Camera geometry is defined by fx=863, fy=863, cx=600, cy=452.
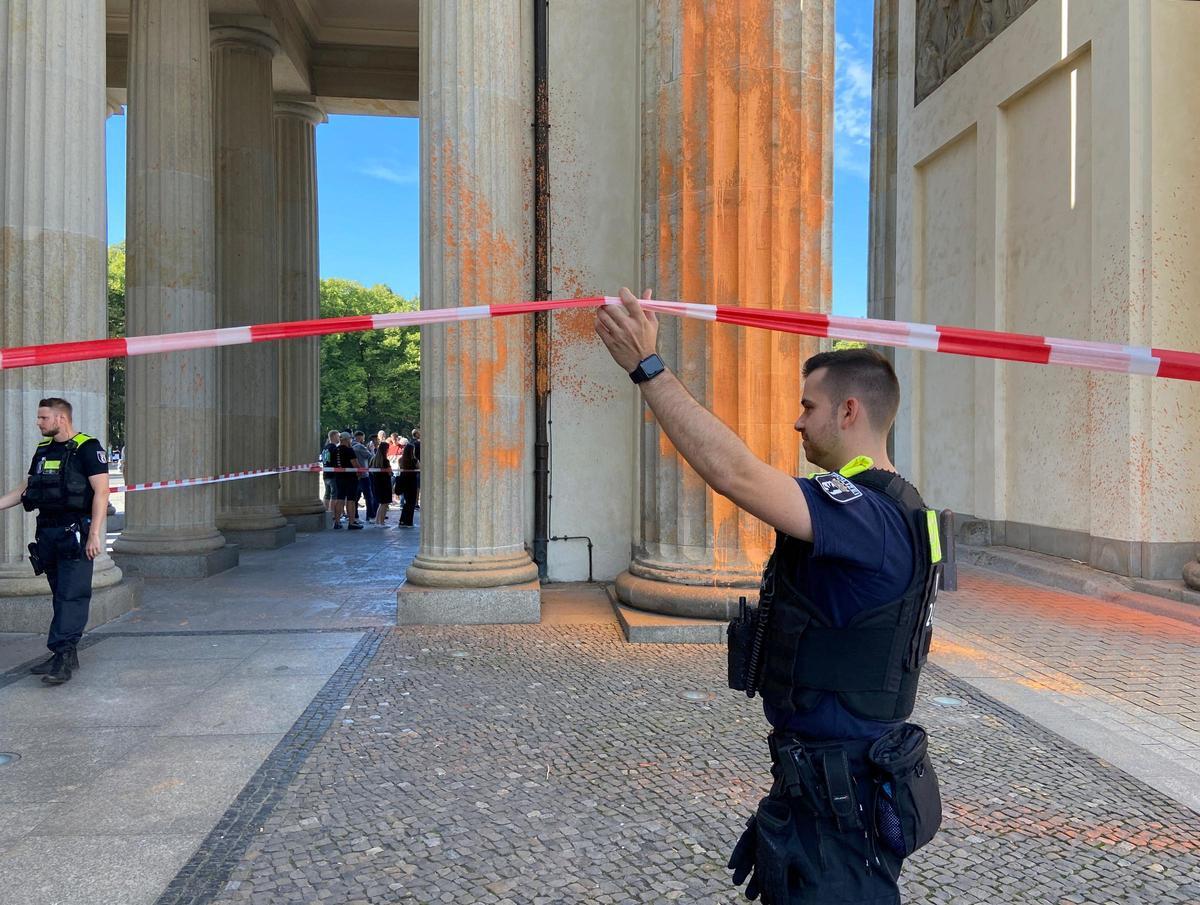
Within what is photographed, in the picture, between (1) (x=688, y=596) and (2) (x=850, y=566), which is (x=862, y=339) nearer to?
(2) (x=850, y=566)

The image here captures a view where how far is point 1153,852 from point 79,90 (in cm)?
933

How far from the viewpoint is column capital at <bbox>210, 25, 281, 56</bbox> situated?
1411 centimetres

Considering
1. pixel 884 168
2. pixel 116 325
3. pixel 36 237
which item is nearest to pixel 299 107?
pixel 36 237

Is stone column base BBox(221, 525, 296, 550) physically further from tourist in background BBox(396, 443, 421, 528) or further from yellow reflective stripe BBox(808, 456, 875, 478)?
yellow reflective stripe BBox(808, 456, 875, 478)

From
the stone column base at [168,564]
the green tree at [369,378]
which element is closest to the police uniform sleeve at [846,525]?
the stone column base at [168,564]

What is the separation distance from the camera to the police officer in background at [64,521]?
5992 millimetres

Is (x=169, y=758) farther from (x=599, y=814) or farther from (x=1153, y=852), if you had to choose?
(x=1153, y=852)

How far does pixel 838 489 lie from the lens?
1978 millimetres

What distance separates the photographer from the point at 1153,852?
3.62 m

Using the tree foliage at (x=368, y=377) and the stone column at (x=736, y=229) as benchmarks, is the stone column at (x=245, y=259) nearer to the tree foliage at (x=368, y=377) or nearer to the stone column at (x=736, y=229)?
the stone column at (x=736, y=229)

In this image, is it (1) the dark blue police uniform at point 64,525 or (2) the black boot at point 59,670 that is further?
(1) the dark blue police uniform at point 64,525

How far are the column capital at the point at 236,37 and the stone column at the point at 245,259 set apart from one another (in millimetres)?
15

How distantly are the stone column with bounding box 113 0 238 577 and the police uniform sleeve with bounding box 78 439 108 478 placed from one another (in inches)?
180

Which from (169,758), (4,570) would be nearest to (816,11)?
(169,758)
